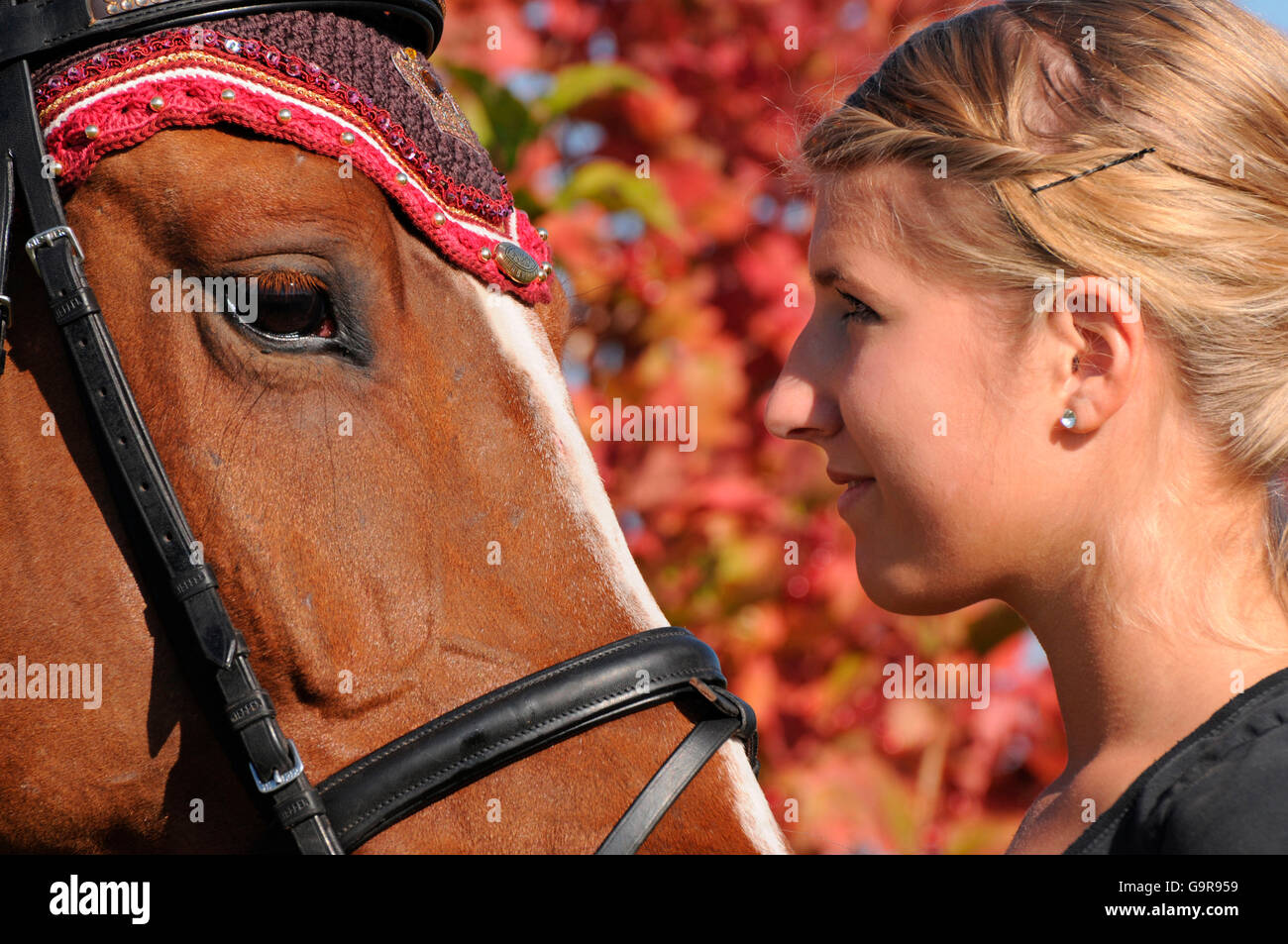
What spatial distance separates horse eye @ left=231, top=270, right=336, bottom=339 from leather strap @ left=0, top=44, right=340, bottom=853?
0.63ft

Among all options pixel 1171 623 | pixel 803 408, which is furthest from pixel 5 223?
pixel 1171 623

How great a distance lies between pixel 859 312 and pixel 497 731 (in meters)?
0.76

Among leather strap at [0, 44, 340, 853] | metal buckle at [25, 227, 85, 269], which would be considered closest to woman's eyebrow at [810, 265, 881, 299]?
leather strap at [0, 44, 340, 853]

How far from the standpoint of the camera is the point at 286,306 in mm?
1638

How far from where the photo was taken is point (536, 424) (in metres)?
1.75

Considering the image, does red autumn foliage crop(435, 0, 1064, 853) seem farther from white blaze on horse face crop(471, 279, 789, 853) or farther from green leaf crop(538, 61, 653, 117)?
white blaze on horse face crop(471, 279, 789, 853)

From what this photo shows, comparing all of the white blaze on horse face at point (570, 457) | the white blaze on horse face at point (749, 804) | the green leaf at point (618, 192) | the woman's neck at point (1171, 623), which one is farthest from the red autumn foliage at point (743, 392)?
the woman's neck at point (1171, 623)

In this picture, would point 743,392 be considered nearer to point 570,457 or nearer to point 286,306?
point 570,457

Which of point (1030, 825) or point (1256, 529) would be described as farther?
point (1030, 825)

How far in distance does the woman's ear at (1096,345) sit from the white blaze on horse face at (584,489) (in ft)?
2.15

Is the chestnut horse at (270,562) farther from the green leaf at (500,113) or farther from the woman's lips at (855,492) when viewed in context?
the green leaf at (500,113)

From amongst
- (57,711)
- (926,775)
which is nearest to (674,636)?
(57,711)
